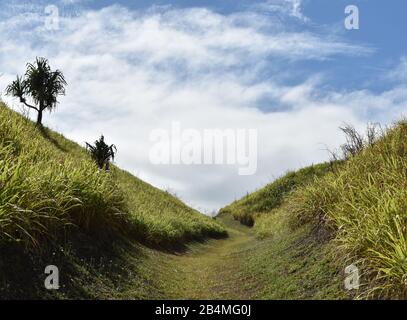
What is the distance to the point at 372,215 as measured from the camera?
8391 millimetres

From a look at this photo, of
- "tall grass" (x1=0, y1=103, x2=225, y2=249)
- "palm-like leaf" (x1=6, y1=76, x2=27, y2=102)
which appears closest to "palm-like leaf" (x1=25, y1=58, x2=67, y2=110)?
"palm-like leaf" (x1=6, y1=76, x2=27, y2=102)

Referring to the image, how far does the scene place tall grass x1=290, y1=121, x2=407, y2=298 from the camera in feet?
22.6

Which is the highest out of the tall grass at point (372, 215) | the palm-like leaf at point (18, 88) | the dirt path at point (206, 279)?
the palm-like leaf at point (18, 88)

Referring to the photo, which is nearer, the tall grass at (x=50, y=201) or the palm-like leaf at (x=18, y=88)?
the tall grass at (x=50, y=201)

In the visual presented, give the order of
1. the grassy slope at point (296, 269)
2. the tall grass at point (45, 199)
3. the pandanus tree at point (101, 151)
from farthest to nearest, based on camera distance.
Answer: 1. the pandanus tree at point (101, 151)
2. the grassy slope at point (296, 269)
3. the tall grass at point (45, 199)

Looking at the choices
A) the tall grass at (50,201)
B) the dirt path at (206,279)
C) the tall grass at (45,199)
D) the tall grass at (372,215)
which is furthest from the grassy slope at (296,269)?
the tall grass at (45,199)

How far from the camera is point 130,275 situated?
10.4 meters

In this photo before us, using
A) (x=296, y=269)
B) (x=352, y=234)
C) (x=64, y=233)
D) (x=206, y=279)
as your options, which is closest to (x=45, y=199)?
(x=64, y=233)

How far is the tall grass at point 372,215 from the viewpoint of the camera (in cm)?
690

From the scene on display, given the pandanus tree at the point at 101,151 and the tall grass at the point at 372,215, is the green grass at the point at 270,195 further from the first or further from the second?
the tall grass at the point at 372,215
